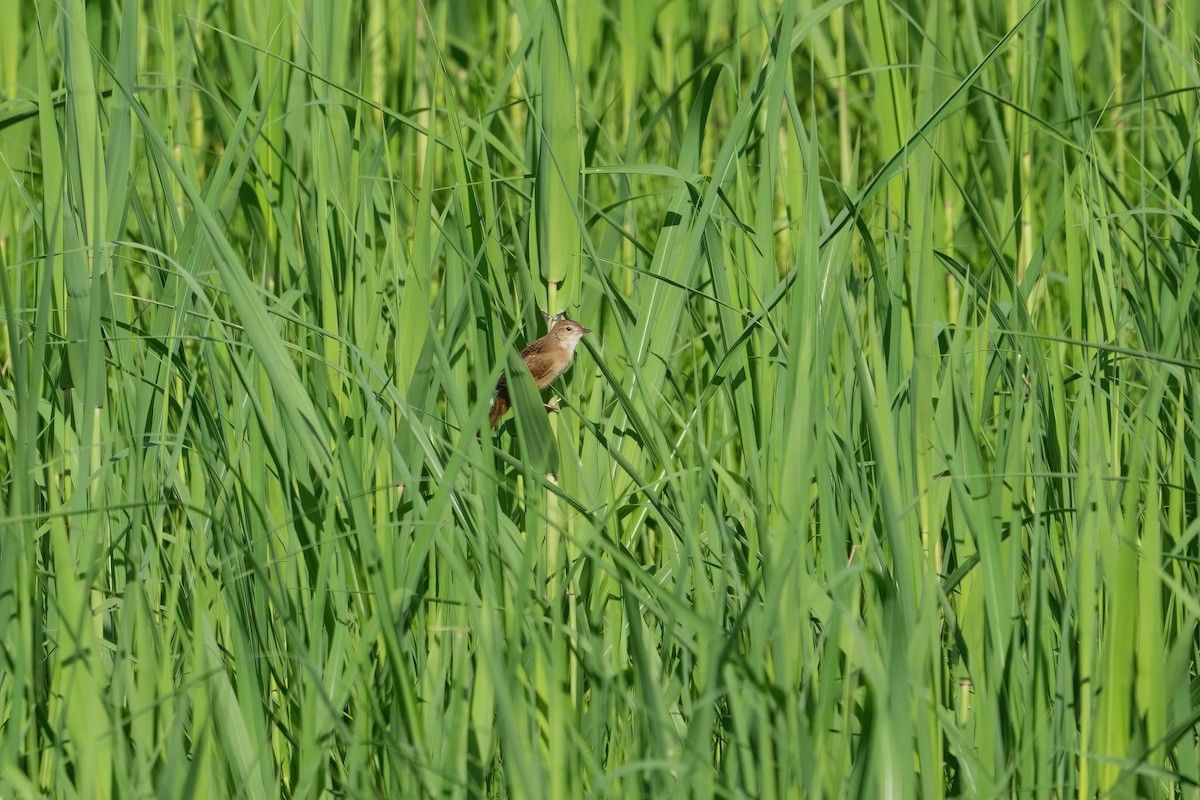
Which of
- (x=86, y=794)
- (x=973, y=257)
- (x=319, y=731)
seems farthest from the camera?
(x=973, y=257)

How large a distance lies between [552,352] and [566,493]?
72 centimetres

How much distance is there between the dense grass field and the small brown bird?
0.24 ft

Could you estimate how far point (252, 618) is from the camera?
6.88 ft

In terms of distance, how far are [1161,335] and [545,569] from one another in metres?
1.25

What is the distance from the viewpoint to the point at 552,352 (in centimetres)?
281

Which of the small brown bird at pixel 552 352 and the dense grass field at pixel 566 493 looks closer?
the dense grass field at pixel 566 493

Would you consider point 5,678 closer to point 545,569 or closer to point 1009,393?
point 545,569

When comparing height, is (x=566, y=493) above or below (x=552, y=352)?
below

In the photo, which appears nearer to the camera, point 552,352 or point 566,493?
point 566,493

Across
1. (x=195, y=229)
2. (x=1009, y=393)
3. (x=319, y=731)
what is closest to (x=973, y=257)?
(x=1009, y=393)

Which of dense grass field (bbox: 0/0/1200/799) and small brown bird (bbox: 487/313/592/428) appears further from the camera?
small brown bird (bbox: 487/313/592/428)

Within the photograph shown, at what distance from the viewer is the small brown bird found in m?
2.58

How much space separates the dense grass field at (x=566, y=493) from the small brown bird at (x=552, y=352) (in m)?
0.07

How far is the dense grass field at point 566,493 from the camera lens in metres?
1.72
